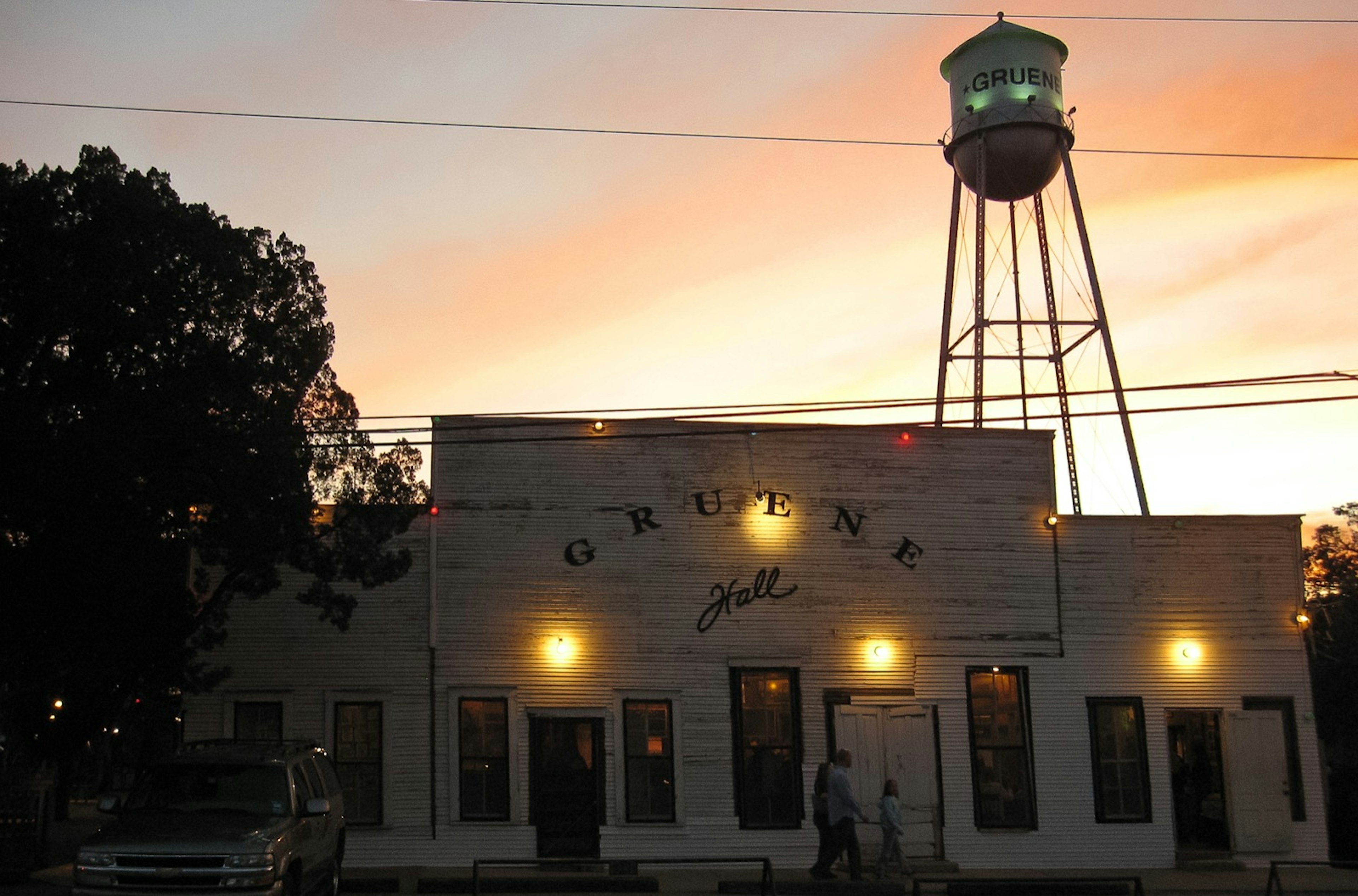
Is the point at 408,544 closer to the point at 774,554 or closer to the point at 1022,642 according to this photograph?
the point at 774,554

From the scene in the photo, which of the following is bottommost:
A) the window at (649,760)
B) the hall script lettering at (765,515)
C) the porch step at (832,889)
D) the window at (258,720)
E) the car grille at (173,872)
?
the porch step at (832,889)

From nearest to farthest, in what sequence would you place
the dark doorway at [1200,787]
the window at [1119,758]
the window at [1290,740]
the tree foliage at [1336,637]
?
the window at [1119,758], the window at [1290,740], the dark doorway at [1200,787], the tree foliage at [1336,637]

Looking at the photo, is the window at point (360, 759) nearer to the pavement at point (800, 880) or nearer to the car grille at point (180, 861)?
the pavement at point (800, 880)

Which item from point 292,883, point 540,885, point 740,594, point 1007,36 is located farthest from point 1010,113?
point 292,883

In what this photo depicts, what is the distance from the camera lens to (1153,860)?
23.7m

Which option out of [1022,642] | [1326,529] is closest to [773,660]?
[1022,642]

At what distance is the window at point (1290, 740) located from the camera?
24078mm

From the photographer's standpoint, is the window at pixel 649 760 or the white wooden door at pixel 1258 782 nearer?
the window at pixel 649 760

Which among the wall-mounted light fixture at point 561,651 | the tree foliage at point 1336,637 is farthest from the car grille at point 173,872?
the tree foliage at point 1336,637

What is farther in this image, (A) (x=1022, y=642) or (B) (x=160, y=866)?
(A) (x=1022, y=642)

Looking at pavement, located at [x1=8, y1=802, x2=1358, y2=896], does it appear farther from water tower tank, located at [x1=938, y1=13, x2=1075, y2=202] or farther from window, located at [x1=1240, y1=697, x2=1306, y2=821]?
water tower tank, located at [x1=938, y1=13, x2=1075, y2=202]

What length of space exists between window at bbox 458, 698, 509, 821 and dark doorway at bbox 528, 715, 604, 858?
1.41ft

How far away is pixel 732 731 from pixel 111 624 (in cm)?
953

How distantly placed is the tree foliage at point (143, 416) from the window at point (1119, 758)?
1242cm
